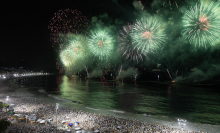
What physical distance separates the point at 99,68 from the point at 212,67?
325ft

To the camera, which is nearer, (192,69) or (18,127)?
(18,127)

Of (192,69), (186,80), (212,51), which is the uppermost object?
(212,51)

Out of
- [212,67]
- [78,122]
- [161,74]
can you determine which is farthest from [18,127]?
[161,74]

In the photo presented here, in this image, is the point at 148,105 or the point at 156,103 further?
the point at 156,103

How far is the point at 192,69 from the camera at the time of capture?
323 feet

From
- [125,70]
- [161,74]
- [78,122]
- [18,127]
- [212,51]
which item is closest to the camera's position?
[18,127]

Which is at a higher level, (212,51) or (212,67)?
(212,51)

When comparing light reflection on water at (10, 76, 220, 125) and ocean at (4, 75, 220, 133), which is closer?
ocean at (4, 75, 220, 133)

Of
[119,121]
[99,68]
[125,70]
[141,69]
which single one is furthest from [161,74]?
[119,121]

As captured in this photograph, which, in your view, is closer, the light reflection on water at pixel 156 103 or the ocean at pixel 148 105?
the ocean at pixel 148 105

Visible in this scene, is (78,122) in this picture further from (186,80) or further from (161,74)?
(161,74)

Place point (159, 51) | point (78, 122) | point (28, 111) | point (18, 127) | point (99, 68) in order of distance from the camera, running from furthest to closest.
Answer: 1. point (99, 68)
2. point (159, 51)
3. point (28, 111)
4. point (78, 122)
5. point (18, 127)

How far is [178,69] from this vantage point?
10144cm

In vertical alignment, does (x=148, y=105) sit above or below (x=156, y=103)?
above
